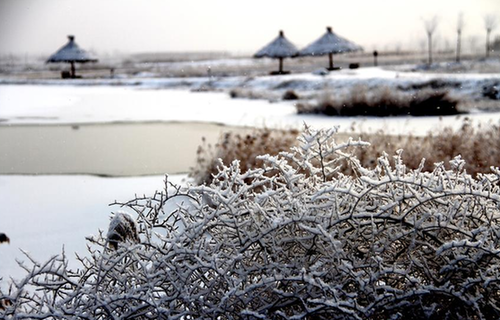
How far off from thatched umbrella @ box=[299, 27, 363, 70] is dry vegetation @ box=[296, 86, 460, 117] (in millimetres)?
21092

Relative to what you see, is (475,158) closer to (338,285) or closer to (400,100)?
(338,285)

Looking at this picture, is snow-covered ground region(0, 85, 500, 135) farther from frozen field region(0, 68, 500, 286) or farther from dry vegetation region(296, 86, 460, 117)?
dry vegetation region(296, 86, 460, 117)

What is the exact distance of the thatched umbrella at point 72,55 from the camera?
40875 millimetres

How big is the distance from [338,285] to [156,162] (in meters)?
7.55

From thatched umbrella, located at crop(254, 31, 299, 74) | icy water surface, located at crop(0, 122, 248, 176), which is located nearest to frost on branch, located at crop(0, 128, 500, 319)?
icy water surface, located at crop(0, 122, 248, 176)

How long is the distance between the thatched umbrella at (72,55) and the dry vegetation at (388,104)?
29.0 metres

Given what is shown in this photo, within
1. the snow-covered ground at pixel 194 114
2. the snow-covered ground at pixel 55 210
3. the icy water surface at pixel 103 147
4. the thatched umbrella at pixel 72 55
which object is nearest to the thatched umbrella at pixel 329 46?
the thatched umbrella at pixel 72 55

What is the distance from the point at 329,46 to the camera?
1446 inches

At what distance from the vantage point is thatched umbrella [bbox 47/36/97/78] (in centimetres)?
4088

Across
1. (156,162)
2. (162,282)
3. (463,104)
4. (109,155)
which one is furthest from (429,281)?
(463,104)

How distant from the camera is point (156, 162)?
880 cm

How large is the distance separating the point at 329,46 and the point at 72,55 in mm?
17533

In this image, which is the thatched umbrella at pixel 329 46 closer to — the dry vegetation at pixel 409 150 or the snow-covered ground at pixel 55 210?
the dry vegetation at pixel 409 150

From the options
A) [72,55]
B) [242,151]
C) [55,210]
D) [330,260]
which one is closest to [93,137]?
[55,210]
